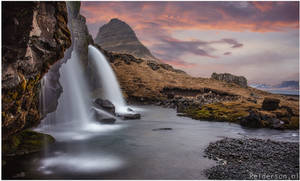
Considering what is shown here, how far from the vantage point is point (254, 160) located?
16.3 metres

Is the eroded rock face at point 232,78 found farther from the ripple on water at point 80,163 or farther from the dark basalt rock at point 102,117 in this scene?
the ripple on water at point 80,163

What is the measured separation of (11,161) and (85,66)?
3921 centimetres

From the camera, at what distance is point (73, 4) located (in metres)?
49.7

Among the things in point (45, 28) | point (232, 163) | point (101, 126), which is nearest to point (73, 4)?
point (101, 126)

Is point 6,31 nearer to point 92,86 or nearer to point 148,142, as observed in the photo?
point 148,142

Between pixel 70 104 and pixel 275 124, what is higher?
pixel 70 104

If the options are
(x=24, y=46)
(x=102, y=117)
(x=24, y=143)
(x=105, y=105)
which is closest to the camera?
(x=24, y=46)

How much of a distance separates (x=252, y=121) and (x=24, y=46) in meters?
32.4

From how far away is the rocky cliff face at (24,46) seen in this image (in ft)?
33.1

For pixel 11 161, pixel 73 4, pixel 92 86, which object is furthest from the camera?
pixel 92 86

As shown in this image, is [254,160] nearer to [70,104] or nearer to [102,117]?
[102,117]

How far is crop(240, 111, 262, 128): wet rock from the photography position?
106 feet

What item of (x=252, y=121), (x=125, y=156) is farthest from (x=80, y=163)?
(x=252, y=121)

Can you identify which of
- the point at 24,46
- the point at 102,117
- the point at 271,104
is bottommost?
the point at 102,117
